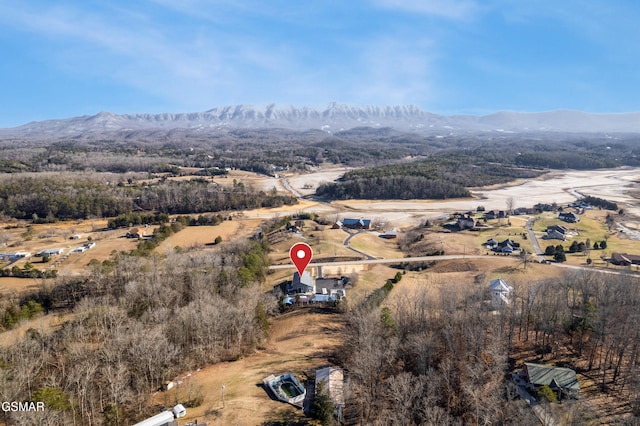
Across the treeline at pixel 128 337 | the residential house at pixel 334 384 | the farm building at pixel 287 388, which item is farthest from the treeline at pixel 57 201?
the residential house at pixel 334 384

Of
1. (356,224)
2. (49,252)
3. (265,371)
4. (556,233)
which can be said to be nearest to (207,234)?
(49,252)

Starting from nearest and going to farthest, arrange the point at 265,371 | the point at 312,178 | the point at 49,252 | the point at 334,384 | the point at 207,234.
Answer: the point at 334,384
the point at 265,371
the point at 49,252
the point at 207,234
the point at 312,178

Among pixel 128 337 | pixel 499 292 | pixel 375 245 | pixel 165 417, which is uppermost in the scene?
pixel 128 337

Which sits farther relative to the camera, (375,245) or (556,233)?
(556,233)

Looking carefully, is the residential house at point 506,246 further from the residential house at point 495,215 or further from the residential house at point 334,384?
the residential house at point 334,384

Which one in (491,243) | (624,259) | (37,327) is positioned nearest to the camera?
(37,327)

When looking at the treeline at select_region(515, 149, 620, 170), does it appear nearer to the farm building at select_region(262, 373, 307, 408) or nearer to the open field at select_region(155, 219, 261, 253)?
the open field at select_region(155, 219, 261, 253)

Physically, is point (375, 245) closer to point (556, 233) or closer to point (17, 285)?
point (556, 233)
